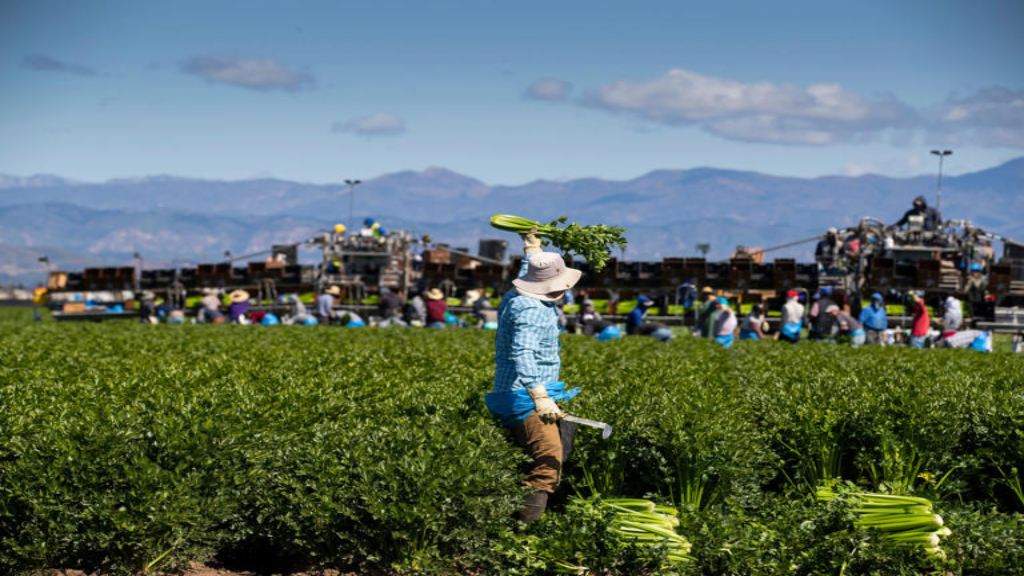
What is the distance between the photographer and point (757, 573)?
26.0ft

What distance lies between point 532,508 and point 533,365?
3.37 feet

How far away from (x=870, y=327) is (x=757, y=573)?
1943 cm

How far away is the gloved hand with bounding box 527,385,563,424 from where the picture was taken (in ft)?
27.4

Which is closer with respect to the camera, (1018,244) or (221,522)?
(221,522)

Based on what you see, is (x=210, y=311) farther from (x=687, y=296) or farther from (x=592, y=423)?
(x=592, y=423)

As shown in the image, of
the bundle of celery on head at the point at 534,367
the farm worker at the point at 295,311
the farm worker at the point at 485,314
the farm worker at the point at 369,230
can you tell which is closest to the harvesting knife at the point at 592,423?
the bundle of celery on head at the point at 534,367

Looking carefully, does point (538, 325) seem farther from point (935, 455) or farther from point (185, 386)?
point (185, 386)

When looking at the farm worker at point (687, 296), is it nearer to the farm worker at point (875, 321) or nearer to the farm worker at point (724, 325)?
the farm worker at point (875, 321)

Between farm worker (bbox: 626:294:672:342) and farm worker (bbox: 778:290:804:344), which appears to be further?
farm worker (bbox: 626:294:672:342)

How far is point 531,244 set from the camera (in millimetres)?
8938

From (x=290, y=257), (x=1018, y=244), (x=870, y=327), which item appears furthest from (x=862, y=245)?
(x=290, y=257)

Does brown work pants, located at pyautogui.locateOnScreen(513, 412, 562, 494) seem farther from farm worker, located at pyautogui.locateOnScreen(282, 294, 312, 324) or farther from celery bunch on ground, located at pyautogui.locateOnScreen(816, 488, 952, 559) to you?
farm worker, located at pyautogui.locateOnScreen(282, 294, 312, 324)

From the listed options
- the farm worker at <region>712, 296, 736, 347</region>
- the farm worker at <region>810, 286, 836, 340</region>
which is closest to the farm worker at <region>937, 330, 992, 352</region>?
the farm worker at <region>810, 286, 836, 340</region>

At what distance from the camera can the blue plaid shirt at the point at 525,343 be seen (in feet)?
28.1
